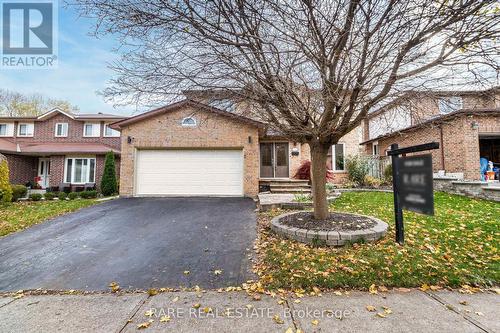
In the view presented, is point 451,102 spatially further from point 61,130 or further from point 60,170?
point 61,130

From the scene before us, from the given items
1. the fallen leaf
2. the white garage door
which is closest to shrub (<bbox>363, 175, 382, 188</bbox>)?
the white garage door

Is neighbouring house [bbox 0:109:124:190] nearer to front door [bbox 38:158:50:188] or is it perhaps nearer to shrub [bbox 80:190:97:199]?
front door [bbox 38:158:50:188]

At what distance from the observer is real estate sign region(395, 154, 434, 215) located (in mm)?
3047

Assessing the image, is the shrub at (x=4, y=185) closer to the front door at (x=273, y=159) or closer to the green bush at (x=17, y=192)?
the green bush at (x=17, y=192)

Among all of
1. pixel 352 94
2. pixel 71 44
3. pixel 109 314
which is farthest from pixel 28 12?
pixel 352 94

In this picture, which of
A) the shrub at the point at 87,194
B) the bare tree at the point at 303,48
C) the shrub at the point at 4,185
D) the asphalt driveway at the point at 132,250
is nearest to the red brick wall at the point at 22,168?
the shrub at the point at 4,185

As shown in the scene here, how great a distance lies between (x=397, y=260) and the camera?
363 centimetres

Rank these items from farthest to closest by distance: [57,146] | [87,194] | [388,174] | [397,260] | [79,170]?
[57,146] < [79,170] < [87,194] < [388,174] < [397,260]

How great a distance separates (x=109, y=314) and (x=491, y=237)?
6.77m

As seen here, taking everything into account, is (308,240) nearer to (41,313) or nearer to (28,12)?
(41,313)

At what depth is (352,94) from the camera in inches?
165

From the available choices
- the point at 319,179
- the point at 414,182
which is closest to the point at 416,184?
the point at 414,182

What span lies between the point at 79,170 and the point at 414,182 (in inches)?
758

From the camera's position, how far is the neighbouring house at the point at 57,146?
52.1 ft
